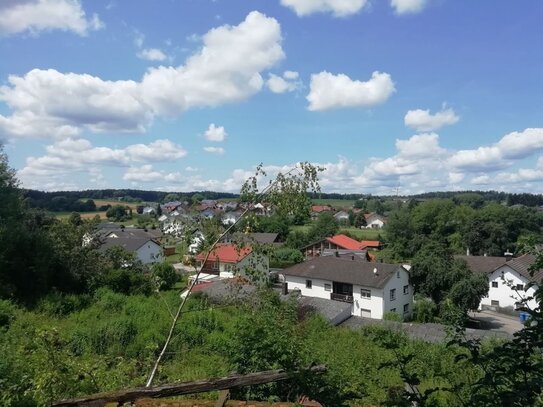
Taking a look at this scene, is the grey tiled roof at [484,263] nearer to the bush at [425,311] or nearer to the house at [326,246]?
the bush at [425,311]

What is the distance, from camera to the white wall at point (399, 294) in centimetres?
2456

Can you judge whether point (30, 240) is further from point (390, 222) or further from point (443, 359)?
point (390, 222)

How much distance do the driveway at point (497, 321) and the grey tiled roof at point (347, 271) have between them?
7.19 m

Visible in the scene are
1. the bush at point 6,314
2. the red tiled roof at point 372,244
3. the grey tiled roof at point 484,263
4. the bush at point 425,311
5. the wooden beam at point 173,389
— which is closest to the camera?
the wooden beam at point 173,389

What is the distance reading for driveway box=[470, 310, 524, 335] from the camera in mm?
25541

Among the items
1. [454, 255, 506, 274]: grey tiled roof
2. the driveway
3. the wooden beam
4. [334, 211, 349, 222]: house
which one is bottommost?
the driveway

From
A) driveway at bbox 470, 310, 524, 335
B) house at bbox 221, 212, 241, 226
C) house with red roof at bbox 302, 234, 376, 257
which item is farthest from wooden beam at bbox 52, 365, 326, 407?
house with red roof at bbox 302, 234, 376, 257

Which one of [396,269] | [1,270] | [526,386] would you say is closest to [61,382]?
[526,386]

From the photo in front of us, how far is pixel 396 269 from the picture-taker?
83.0 feet

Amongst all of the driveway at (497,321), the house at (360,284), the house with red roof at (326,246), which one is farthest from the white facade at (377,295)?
the house with red roof at (326,246)

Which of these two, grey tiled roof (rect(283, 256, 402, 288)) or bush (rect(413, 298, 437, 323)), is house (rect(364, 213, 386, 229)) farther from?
bush (rect(413, 298, 437, 323))

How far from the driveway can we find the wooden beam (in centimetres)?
2609

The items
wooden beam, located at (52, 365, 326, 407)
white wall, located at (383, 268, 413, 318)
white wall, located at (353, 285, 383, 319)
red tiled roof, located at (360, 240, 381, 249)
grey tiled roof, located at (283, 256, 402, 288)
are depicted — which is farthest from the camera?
red tiled roof, located at (360, 240, 381, 249)

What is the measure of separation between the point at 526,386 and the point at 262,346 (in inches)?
186
